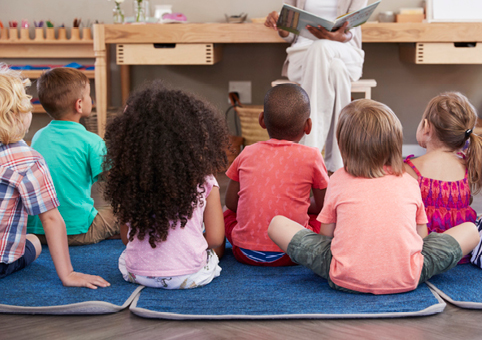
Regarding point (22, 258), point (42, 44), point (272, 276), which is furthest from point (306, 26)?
point (42, 44)

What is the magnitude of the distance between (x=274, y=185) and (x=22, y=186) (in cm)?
60

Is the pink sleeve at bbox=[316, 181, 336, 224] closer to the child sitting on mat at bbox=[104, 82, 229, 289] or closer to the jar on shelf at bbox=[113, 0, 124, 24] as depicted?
the child sitting on mat at bbox=[104, 82, 229, 289]

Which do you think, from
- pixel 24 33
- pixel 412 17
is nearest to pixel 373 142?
pixel 412 17

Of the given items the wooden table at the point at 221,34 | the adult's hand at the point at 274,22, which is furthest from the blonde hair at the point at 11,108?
the adult's hand at the point at 274,22

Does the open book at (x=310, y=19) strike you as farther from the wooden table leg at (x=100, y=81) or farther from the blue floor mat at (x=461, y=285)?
the blue floor mat at (x=461, y=285)

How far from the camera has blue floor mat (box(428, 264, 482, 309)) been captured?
1.05 m

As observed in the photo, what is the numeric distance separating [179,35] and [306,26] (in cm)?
67

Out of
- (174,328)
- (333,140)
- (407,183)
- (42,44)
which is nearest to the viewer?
(174,328)

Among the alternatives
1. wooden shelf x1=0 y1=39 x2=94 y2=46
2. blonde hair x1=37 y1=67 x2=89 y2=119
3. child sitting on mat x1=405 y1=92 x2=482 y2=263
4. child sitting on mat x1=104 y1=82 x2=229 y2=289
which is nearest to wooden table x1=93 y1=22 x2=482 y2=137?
wooden shelf x1=0 y1=39 x2=94 y2=46

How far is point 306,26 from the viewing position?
215 centimetres

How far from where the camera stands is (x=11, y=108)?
3.64 ft

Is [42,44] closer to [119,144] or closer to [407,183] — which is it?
[119,144]

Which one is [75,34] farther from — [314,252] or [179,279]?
[314,252]

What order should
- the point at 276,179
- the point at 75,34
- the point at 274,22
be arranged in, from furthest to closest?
the point at 75,34, the point at 274,22, the point at 276,179
